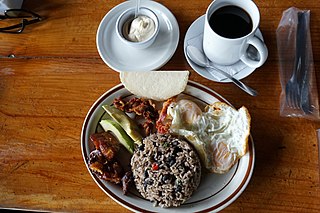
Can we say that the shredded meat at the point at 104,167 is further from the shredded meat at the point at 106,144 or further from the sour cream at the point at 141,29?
the sour cream at the point at 141,29

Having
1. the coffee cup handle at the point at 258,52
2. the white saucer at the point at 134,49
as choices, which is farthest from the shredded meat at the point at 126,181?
the coffee cup handle at the point at 258,52

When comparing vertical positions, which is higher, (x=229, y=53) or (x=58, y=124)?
(x=229, y=53)

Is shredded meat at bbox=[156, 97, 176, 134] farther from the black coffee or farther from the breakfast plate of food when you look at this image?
the black coffee

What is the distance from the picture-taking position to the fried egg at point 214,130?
3.15 feet

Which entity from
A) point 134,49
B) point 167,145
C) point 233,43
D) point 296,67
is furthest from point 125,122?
point 296,67

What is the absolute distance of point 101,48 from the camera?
1.13 metres

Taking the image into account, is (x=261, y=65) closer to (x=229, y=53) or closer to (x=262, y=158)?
(x=229, y=53)

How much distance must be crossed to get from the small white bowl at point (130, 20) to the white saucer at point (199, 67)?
0.33 ft

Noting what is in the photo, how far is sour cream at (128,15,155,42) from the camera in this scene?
1104 mm

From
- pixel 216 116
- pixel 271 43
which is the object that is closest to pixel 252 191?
pixel 216 116

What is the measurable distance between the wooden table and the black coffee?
0.52 ft

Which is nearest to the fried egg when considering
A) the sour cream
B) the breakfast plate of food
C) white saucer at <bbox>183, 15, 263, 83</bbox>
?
the breakfast plate of food

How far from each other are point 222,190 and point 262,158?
0.15m

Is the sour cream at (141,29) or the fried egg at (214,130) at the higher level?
the sour cream at (141,29)
